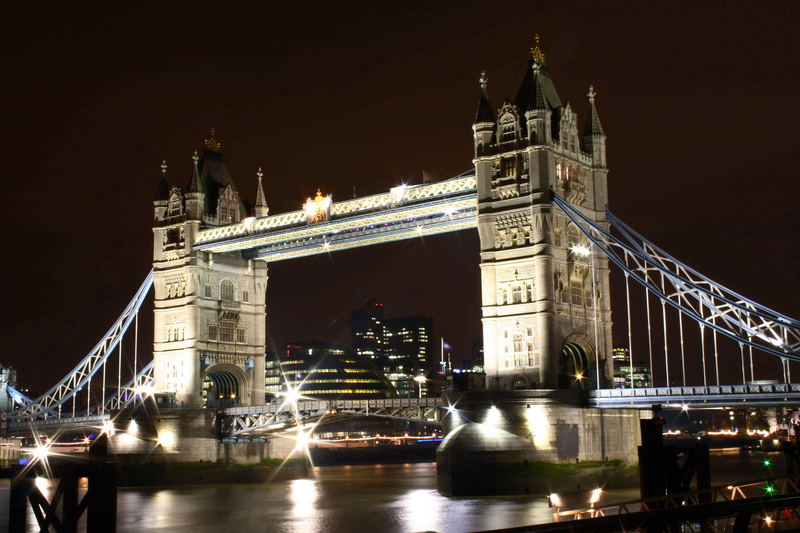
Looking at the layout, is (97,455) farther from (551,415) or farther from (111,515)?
(551,415)

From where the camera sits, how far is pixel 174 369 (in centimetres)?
6812

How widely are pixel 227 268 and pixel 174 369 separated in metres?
7.28

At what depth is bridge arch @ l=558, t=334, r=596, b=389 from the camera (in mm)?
52250

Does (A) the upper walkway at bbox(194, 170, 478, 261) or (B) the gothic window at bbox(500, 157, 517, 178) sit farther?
(A) the upper walkway at bbox(194, 170, 478, 261)

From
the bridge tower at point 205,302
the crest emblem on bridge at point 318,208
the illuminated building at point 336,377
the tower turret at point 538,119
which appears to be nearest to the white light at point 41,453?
the bridge tower at point 205,302

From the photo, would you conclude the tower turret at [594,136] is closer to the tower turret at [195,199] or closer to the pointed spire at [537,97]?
the pointed spire at [537,97]

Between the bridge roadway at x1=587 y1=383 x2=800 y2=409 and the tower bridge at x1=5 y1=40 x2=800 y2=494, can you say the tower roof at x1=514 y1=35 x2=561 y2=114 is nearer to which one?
the tower bridge at x1=5 y1=40 x2=800 y2=494

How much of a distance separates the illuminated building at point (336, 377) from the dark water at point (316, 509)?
69.5 m

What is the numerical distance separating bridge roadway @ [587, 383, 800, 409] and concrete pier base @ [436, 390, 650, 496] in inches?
87.7

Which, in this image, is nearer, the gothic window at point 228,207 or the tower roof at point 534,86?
the tower roof at point 534,86

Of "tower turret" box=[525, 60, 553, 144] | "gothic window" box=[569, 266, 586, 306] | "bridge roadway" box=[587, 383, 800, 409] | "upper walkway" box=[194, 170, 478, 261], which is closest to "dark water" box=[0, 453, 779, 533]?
"bridge roadway" box=[587, 383, 800, 409]

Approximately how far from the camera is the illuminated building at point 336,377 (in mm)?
135875

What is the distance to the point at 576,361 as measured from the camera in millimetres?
53875

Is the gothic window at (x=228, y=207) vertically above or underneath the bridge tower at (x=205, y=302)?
above
